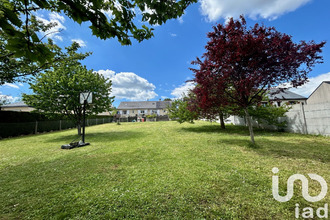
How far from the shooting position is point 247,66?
16.6ft

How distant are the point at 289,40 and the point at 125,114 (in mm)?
41331

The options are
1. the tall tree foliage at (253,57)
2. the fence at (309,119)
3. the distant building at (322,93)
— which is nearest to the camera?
the tall tree foliage at (253,57)

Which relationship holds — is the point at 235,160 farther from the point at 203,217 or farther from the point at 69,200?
the point at 69,200

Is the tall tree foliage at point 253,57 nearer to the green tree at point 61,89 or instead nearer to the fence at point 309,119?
the fence at point 309,119

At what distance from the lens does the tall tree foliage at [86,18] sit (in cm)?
119

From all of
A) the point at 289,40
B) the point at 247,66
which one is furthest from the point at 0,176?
the point at 289,40

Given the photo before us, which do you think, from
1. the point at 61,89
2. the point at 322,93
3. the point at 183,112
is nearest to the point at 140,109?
the point at 183,112

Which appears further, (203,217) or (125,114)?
(125,114)

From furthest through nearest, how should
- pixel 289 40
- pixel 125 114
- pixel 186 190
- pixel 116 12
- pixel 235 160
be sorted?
pixel 125 114 → pixel 289 40 → pixel 235 160 → pixel 186 190 → pixel 116 12

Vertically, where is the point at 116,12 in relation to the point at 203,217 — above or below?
above

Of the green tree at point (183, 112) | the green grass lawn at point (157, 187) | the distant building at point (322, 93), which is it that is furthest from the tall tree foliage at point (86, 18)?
the distant building at point (322, 93)

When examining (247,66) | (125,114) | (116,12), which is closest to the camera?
(116,12)

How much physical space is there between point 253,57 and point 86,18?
224 inches

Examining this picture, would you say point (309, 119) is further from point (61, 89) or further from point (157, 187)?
point (61, 89)
